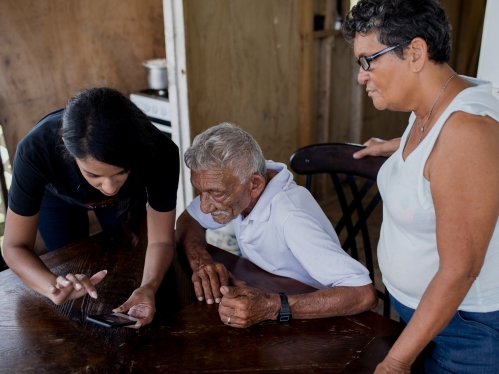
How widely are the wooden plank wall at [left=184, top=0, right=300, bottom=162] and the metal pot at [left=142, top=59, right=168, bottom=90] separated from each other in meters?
0.81

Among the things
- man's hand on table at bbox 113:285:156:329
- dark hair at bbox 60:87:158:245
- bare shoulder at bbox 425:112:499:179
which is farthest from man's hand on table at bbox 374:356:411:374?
dark hair at bbox 60:87:158:245

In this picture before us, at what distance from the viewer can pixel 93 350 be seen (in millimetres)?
1237

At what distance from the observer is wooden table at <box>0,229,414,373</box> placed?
46.3 inches

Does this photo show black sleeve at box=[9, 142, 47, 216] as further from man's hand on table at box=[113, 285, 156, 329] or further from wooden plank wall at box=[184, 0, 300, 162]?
wooden plank wall at box=[184, 0, 300, 162]

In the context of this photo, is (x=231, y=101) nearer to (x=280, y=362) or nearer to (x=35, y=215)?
(x=35, y=215)

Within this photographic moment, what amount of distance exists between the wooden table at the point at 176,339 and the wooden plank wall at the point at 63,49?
205 centimetres

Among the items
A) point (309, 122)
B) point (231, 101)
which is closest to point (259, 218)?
point (231, 101)

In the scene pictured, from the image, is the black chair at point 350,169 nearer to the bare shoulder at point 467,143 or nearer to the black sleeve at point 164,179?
the black sleeve at point 164,179

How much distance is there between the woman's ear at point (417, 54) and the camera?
43.6 inches

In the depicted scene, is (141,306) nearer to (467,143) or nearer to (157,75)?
(467,143)

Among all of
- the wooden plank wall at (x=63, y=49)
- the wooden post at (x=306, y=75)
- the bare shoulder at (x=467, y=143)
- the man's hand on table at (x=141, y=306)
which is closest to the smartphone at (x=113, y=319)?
the man's hand on table at (x=141, y=306)

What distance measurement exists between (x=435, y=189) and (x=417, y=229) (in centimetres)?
19

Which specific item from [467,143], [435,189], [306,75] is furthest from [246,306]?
[306,75]

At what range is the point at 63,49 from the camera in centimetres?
343
